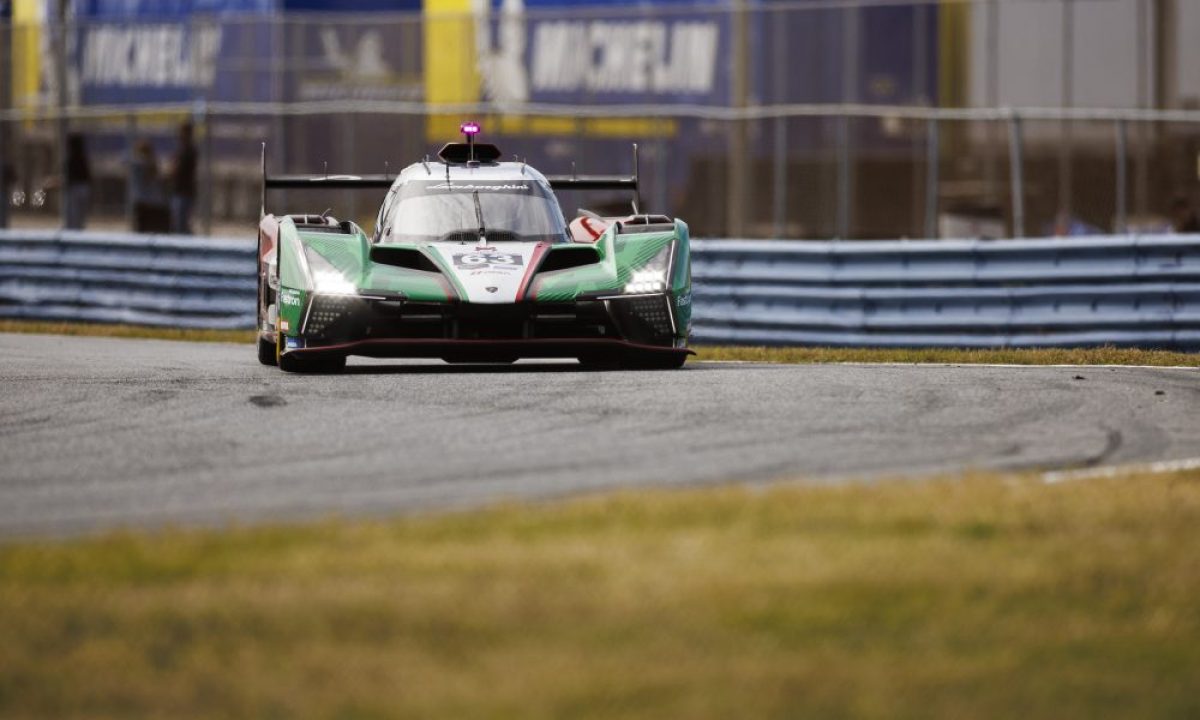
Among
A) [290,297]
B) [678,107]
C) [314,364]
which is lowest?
[314,364]

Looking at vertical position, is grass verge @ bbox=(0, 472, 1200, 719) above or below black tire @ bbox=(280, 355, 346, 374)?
below

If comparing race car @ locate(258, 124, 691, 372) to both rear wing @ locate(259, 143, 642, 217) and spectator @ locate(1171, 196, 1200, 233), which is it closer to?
rear wing @ locate(259, 143, 642, 217)

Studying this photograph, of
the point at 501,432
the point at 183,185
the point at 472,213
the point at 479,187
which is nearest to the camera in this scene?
the point at 501,432

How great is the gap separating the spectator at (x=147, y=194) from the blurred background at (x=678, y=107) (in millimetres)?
22

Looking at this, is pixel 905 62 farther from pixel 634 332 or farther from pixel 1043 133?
pixel 634 332

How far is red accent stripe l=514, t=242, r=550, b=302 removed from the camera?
12.0 metres

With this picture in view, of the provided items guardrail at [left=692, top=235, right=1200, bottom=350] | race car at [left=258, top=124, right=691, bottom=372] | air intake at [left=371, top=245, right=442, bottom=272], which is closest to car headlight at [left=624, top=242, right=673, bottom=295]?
race car at [left=258, top=124, right=691, bottom=372]

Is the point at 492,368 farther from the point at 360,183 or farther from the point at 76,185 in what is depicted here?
the point at 76,185

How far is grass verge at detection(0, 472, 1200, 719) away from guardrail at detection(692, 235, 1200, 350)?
28.5 feet

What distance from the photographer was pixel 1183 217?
59.4ft

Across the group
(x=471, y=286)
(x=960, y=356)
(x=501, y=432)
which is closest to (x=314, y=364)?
(x=471, y=286)

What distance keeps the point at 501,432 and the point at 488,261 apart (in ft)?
10.9

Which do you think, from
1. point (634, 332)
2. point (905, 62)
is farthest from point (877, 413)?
point (905, 62)

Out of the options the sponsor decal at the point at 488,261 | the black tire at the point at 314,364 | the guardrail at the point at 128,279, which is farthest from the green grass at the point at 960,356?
the guardrail at the point at 128,279
